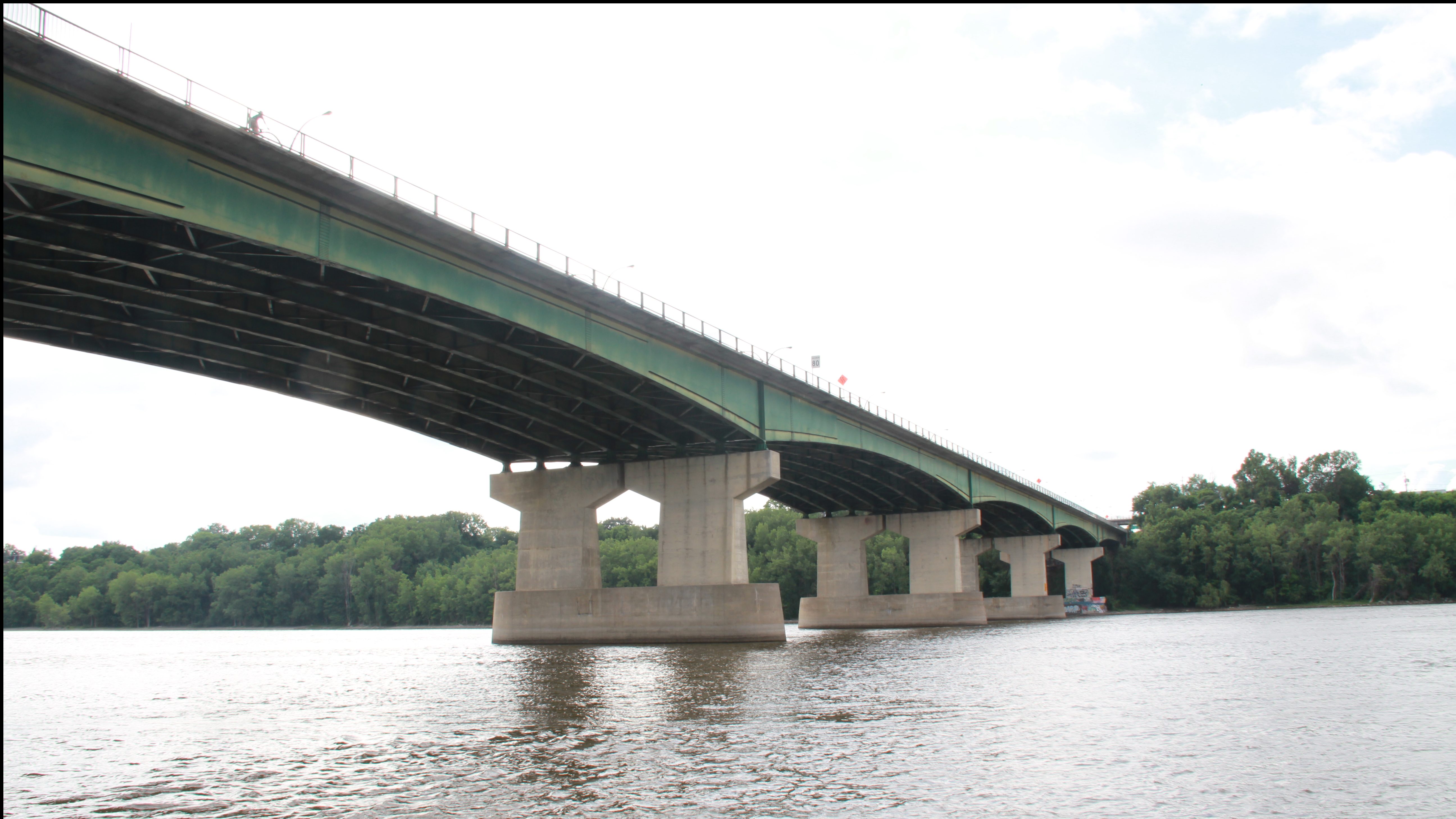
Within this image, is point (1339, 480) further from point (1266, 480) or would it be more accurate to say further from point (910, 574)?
point (910, 574)

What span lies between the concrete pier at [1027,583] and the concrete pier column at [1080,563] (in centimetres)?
915

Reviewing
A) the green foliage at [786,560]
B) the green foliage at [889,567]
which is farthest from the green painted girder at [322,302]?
the green foliage at [889,567]

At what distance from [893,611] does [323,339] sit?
5146cm

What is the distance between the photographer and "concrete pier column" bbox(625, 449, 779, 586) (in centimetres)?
5162

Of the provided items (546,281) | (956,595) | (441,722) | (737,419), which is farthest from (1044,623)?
(441,722)

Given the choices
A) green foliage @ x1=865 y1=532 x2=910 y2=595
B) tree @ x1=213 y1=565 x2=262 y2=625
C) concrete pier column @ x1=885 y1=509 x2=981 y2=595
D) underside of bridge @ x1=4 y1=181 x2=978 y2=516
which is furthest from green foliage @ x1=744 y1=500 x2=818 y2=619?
tree @ x1=213 y1=565 x2=262 y2=625

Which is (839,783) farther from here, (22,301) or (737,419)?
(737,419)

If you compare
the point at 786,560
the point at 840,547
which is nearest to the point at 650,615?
the point at 840,547

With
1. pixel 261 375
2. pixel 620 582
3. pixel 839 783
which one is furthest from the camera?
pixel 620 582

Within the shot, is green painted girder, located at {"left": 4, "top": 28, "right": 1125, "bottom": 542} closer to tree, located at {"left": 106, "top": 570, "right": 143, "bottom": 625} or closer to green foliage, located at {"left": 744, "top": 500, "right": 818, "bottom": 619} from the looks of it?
green foliage, located at {"left": 744, "top": 500, "right": 818, "bottom": 619}

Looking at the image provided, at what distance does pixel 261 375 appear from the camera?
140ft

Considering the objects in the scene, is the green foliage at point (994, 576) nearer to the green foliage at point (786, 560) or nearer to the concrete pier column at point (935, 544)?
the green foliage at point (786, 560)

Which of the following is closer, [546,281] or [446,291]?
[446,291]

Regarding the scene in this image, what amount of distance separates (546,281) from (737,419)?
52.0 ft
